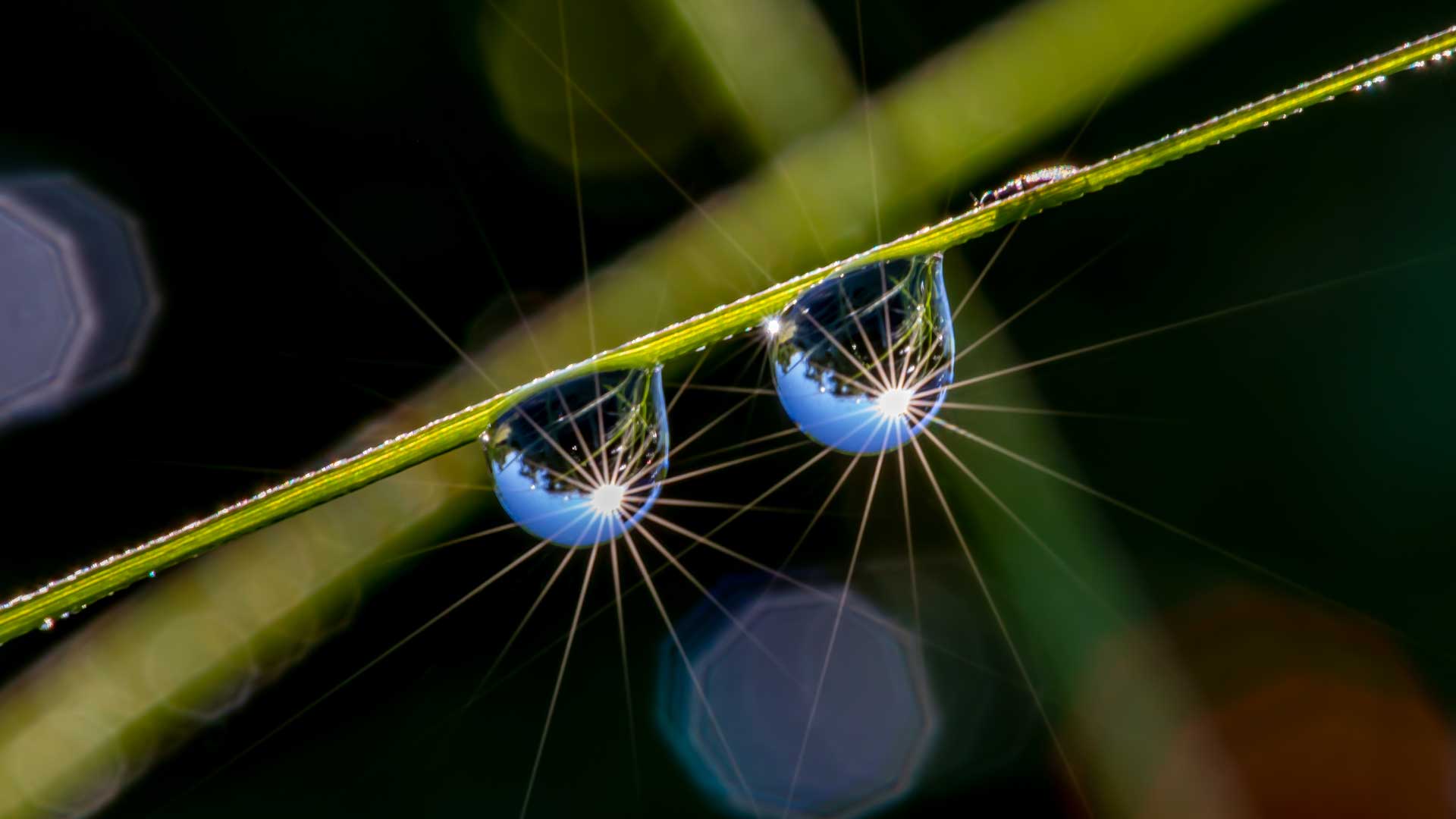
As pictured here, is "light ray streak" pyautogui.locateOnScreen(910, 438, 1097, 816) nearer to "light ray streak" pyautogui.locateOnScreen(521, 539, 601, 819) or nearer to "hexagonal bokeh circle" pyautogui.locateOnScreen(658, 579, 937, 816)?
"hexagonal bokeh circle" pyautogui.locateOnScreen(658, 579, 937, 816)

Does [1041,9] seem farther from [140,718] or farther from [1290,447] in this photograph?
[140,718]

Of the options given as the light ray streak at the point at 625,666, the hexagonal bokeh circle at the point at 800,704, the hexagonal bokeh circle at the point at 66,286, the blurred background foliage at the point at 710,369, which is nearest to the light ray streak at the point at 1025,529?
the blurred background foliage at the point at 710,369

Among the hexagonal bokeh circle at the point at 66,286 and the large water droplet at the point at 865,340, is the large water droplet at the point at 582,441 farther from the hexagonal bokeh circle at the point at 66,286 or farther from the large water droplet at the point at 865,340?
the hexagonal bokeh circle at the point at 66,286

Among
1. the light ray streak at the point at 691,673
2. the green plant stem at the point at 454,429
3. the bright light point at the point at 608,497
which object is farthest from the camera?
the light ray streak at the point at 691,673

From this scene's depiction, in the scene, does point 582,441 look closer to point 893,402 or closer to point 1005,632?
point 893,402

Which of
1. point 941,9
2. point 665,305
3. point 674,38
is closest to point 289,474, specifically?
point 665,305

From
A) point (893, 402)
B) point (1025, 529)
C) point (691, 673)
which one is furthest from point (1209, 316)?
point (691, 673)

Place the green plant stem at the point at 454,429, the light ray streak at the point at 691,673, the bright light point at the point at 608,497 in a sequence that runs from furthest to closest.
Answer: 1. the light ray streak at the point at 691,673
2. the bright light point at the point at 608,497
3. the green plant stem at the point at 454,429
